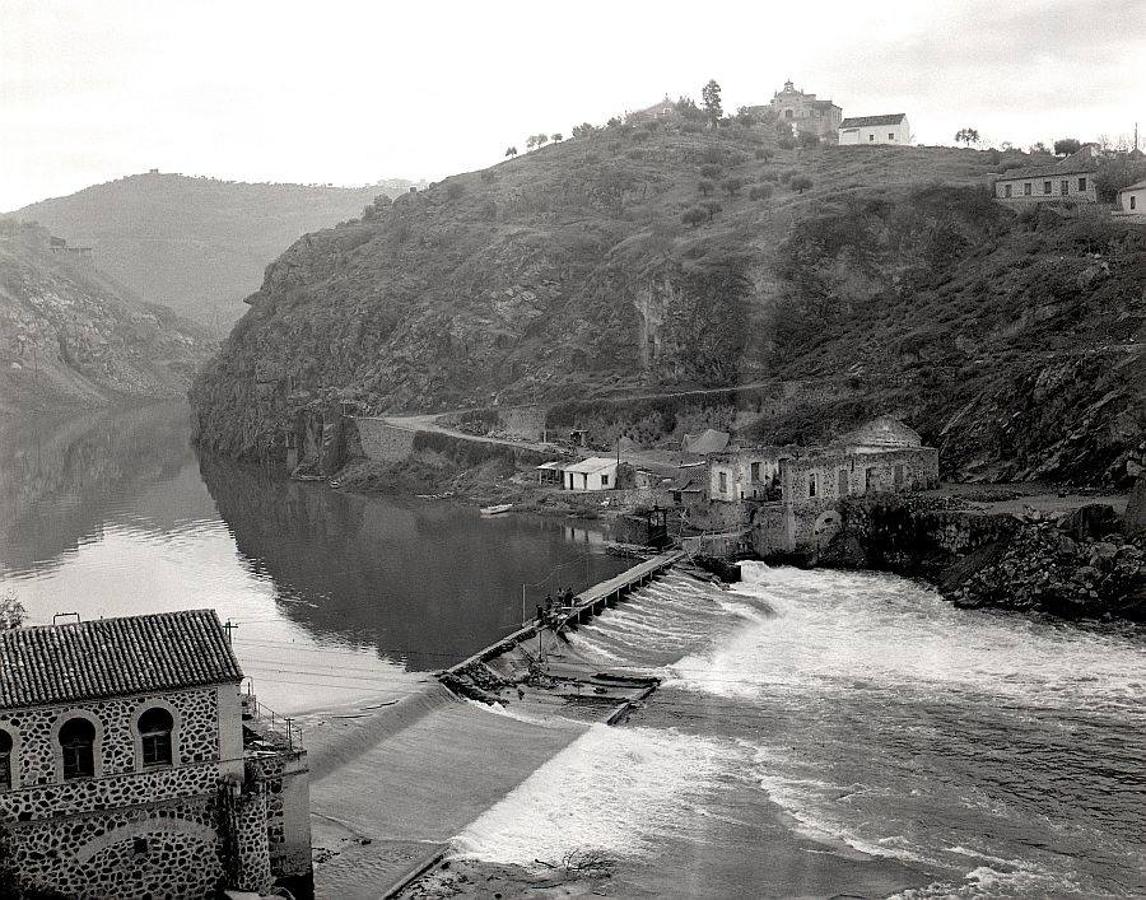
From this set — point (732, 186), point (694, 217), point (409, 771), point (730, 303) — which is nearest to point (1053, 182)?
point (730, 303)

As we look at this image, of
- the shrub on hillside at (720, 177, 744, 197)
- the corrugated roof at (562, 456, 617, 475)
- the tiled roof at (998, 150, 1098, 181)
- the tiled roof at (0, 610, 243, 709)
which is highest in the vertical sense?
the shrub on hillside at (720, 177, 744, 197)

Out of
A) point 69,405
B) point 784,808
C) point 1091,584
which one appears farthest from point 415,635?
point 69,405

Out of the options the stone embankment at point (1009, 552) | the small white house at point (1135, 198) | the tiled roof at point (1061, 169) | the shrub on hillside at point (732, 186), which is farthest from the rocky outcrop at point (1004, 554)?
the shrub on hillside at point (732, 186)

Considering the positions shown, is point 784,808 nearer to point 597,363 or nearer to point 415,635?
point 415,635

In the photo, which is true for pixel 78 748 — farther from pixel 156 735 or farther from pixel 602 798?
pixel 602 798

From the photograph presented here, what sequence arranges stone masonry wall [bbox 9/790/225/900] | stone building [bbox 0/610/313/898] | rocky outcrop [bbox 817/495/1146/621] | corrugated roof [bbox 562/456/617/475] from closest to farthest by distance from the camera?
1. stone building [bbox 0/610/313/898]
2. stone masonry wall [bbox 9/790/225/900]
3. rocky outcrop [bbox 817/495/1146/621]
4. corrugated roof [bbox 562/456/617/475]

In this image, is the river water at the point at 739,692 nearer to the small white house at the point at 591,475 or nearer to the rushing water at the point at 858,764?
the rushing water at the point at 858,764

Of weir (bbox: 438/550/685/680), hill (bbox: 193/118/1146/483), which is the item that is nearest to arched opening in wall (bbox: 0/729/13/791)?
weir (bbox: 438/550/685/680)

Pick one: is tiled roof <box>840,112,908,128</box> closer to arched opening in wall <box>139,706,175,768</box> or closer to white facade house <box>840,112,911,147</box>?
white facade house <box>840,112,911,147</box>
